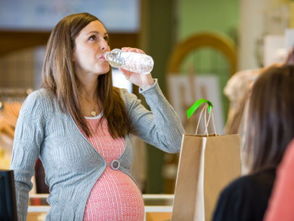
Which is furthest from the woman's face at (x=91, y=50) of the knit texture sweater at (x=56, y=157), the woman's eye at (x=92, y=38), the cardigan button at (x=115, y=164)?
the cardigan button at (x=115, y=164)

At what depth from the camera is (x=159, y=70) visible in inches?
333

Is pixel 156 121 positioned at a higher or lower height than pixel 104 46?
lower

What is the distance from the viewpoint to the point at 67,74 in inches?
92.3

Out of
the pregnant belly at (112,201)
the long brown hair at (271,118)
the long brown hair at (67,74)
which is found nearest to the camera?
the long brown hair at (271,118)

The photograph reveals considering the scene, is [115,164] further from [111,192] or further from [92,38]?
[92,38]

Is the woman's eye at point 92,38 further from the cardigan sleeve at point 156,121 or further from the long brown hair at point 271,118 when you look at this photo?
the long brown hair at point 271,118

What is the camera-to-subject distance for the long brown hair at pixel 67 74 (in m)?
2.30

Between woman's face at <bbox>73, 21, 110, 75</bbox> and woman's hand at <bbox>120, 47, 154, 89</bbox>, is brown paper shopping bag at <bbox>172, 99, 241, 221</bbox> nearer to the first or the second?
woman's hand at <bbox>120, 47, 154, 89</bbox>

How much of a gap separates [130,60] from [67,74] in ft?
0.76

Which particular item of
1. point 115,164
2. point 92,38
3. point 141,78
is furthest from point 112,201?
point 92,38

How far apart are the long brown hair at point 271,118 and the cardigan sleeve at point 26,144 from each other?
0.97 meters

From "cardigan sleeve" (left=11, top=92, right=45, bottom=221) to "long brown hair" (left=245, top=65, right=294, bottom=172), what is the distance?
0.97 meters

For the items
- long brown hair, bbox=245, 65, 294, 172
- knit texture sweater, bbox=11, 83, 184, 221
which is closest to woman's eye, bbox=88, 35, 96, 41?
knit texture sweater, bbox=11, 83, 184, 221

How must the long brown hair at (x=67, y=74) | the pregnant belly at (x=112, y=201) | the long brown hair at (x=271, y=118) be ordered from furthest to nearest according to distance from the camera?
1. the long brown hair at (x=67, y=74)
2. the pregnant belly at (x=112, y=201)
3. the long brown hair at (x=271, y=118)
